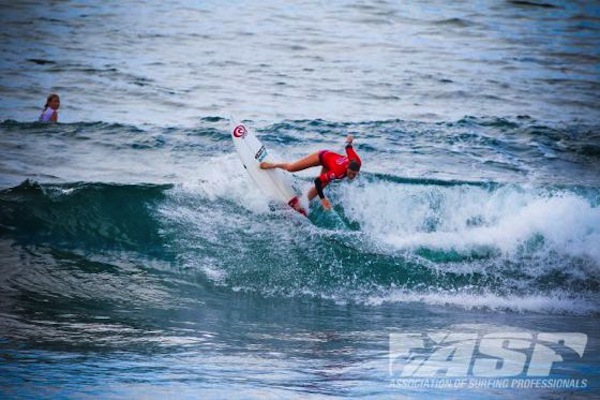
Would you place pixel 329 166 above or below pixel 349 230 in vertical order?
above

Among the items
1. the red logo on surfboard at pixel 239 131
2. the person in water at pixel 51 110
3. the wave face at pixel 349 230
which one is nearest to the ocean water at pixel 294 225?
the wave face at pixel 349 230

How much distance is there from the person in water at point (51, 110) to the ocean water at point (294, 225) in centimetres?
21

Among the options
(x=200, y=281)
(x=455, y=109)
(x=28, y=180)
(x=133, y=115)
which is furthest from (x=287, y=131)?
(x=200, y=281)

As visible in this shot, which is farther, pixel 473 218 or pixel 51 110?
pixel 51 110

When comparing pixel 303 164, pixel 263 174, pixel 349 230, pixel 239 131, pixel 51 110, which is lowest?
pixel 349 230

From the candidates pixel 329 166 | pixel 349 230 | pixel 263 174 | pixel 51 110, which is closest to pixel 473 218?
pixel 349 230

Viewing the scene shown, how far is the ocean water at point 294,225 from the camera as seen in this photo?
691 cm

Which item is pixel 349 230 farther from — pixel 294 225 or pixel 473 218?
pixel 473 218

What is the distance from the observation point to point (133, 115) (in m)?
18.1

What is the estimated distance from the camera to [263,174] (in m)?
12.0

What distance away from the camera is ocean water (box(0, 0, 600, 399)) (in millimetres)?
6910

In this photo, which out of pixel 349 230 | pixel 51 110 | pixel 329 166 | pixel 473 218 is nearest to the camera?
pixel 329 166

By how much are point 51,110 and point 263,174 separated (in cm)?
693

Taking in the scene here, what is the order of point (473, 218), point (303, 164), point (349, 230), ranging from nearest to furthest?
1. point (303, 164)
2. point (349, 230)
3. point (473, 218)
